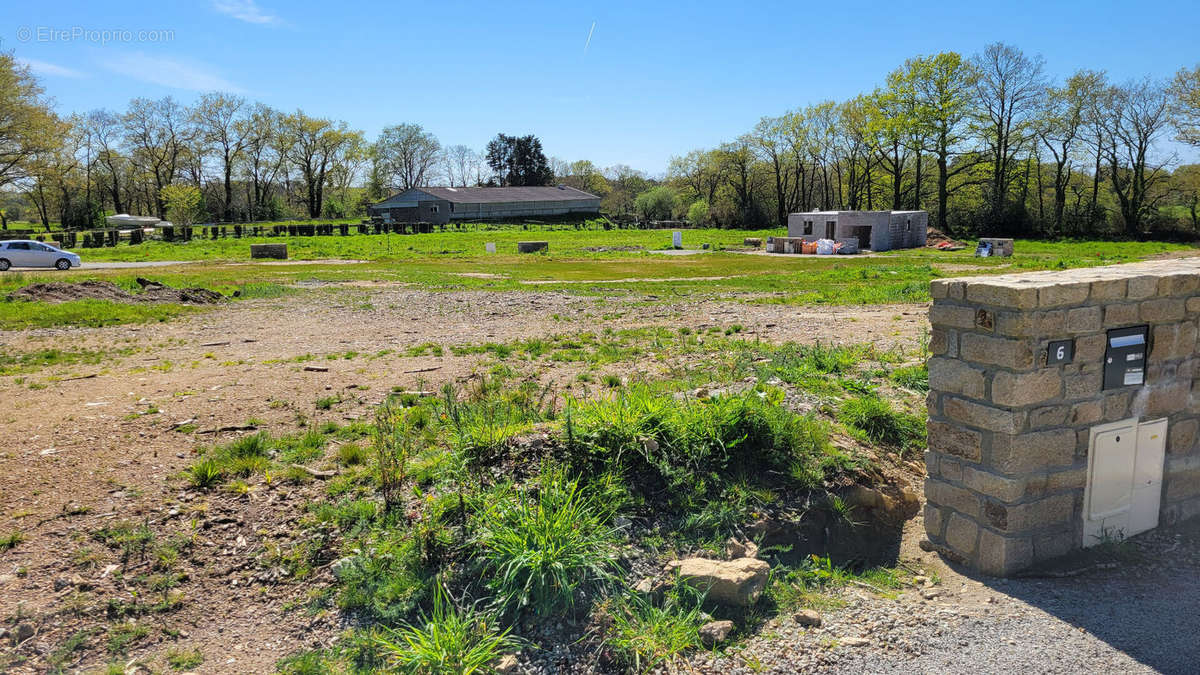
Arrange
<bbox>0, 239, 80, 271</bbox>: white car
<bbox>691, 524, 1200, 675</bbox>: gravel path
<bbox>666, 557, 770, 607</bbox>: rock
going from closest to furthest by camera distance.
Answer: <bbox>691, 524, 1200, 675</bbox>: gravel path
<bbox>666, 557, 770, 607</bbox>: rock
<bbox>0, 239, 80, 271</bbox>: white car

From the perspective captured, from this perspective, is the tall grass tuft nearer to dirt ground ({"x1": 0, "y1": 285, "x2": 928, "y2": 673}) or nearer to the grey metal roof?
dirt ground ({"x1": 0, "y1": 285, "x2": 928, "y2": 673})

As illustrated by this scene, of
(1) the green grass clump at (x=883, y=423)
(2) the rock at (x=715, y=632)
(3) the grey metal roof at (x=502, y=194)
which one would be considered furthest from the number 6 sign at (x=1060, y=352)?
(3) the grey metal roof at (x=502, y=194)

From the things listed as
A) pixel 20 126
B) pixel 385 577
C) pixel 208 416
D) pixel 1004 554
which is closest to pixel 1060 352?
pixel 1004 554

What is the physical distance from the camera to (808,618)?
5133 millimetres

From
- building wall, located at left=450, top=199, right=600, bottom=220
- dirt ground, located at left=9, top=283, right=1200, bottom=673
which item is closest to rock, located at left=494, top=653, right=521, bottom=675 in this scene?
dirt ground, located at left=9, top=283, right=1200, bottom=673

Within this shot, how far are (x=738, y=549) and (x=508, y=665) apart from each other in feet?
7.27

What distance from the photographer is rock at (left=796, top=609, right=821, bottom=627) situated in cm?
511

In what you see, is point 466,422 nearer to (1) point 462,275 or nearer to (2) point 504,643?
(2) point 504,643

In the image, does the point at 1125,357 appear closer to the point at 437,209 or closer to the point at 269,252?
the point at 269,252

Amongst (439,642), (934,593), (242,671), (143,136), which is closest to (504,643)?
(439,642)

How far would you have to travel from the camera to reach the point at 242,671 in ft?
15.2

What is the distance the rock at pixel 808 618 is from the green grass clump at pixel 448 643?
1.96 metres

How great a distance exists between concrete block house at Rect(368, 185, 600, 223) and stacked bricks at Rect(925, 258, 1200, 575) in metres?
81.5

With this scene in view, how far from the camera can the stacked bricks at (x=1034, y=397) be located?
17.9 feet
